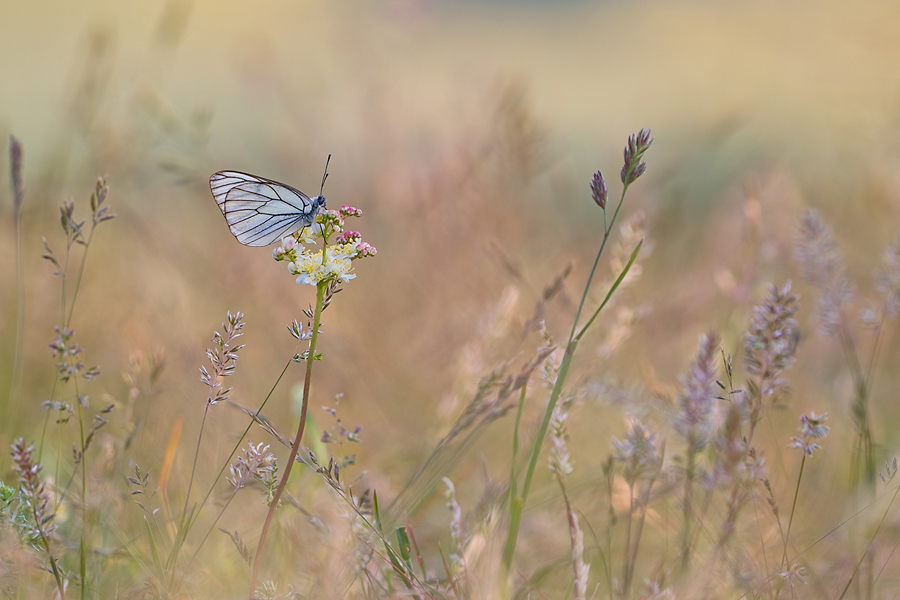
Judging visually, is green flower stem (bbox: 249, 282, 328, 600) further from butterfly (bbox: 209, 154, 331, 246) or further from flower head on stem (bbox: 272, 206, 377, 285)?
butterfly (bbox: 209, 154, 331, 246)

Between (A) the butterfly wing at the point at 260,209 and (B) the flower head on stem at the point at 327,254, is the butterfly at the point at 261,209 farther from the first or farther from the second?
(B) the flower head on stem at the point at 327,254

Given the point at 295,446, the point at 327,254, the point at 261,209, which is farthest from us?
the point at 261,209

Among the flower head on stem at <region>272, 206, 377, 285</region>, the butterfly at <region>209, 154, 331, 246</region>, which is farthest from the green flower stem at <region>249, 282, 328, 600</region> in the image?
the butterfly at <region>209, 154, 331, 246</region>

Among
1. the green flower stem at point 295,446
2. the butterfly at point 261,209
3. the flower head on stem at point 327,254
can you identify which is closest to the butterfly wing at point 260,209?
the butterfly at point 261,209

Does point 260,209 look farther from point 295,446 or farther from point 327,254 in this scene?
point 295,446

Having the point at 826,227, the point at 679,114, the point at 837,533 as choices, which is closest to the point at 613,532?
the point at 837,533

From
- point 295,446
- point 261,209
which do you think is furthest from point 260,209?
point 295,446

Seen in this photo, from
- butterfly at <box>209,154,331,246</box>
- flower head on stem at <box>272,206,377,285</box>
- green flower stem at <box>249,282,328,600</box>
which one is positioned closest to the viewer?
green flower stem at <box>249,282,328,600</box>

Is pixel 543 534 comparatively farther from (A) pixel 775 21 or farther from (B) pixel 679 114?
(A) pixel 775 21
